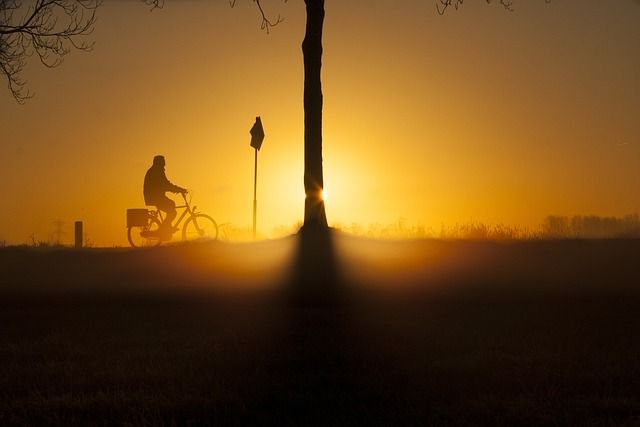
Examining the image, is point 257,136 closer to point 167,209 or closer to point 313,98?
point 167,209

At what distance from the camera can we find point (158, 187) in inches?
968

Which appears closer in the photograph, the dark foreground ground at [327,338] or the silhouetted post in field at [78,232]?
the dark foreground ground at [327,338]

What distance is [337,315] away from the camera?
1277cm

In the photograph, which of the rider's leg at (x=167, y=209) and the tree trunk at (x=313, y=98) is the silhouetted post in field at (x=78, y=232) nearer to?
the rider's leg at (x=167, y=209)

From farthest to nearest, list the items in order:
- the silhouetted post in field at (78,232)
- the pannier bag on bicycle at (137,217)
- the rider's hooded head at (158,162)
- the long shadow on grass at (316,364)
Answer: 1. the silhouetted post in field at (78,232)
2. the pannier bag on bicycle at (137,217)
3. the rider's hooded head at (158,162)
4. the long shadow on grass at (316,364)

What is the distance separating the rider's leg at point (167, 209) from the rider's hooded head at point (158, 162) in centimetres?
88

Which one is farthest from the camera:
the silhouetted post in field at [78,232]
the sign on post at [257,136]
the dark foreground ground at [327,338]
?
the silhouetted post in field at [78,232]

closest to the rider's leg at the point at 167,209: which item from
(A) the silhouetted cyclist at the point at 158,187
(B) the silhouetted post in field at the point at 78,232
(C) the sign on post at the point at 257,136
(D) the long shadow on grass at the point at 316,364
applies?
(A) the silhouetted cyclist at the point at 158,187

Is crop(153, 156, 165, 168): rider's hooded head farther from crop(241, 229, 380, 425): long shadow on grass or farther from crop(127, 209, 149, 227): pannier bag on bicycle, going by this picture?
crop(241, 229, 380, 425): long shadow on grass

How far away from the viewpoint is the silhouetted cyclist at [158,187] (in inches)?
962

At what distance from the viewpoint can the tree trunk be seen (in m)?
21.5

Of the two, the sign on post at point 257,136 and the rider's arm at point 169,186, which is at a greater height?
the sign on post at point 257,136

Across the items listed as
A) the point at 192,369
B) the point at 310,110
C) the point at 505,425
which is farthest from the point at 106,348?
the point at 310,110

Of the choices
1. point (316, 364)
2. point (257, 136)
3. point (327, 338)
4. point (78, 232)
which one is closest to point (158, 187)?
point (257, 136)
